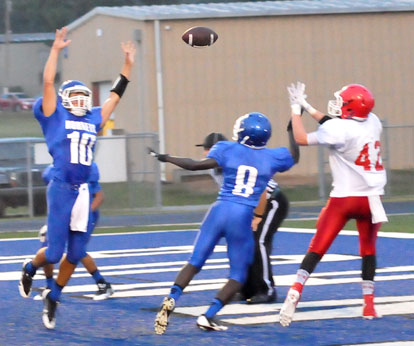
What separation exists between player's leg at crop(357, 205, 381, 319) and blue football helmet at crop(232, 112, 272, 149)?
1.10 metres

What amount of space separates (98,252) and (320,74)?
14322 millimetres

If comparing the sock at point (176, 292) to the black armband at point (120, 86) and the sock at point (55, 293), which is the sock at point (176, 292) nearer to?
the sock at point (55, 293)

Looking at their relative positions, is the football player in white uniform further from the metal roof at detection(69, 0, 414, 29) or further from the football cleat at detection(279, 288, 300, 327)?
the metal roof at detection(69, 0, 414, 29)

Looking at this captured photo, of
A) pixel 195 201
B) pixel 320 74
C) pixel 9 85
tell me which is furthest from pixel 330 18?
pixel 9 85

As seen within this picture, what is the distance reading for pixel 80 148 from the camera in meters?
8.72

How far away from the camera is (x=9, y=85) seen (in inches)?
2960

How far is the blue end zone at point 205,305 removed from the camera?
8086 mm

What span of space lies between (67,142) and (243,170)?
145cm

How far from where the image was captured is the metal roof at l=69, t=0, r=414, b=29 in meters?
26.6

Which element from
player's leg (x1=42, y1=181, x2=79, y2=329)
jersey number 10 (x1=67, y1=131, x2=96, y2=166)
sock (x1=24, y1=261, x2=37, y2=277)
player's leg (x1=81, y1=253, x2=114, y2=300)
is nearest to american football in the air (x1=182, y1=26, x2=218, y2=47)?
player's leg (x1=81, y1=253, x2=114, y2=300)

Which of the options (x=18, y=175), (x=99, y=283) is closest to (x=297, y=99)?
(x=99, y=283)

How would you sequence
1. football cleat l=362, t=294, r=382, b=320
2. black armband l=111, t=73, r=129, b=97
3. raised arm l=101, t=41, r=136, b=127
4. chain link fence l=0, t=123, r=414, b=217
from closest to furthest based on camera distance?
1. football cleat l=362, t=294, r=382, b=320
2. raised arm l=101, t=41, r=136, b=127
3. black armband l=111, t=73, r=129, b=97
4. chain link fence l=0, t=123, r=414, b=217

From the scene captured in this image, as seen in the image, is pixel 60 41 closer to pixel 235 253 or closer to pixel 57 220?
pixel 57 220

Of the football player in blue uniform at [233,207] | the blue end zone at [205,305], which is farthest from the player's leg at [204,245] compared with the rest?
the blue end zone at [205,305]
